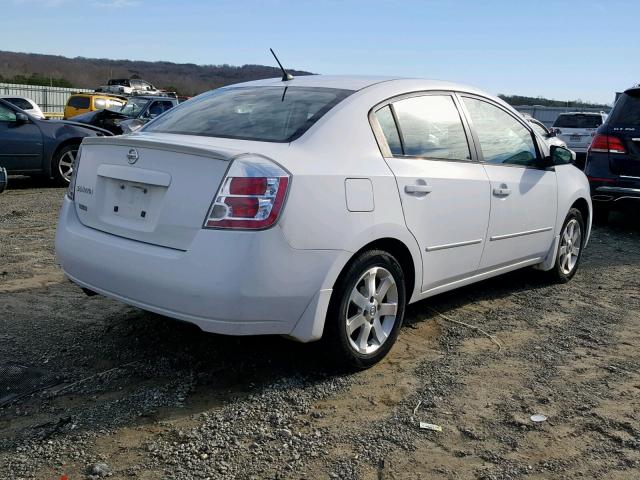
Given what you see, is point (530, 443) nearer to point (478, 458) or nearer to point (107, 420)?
point (478, 458)

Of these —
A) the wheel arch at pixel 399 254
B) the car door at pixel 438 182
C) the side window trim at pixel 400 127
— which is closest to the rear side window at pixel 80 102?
the side window trim at pixel 400 127

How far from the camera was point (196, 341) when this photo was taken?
4289 mm

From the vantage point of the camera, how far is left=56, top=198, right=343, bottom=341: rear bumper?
10.6 ft

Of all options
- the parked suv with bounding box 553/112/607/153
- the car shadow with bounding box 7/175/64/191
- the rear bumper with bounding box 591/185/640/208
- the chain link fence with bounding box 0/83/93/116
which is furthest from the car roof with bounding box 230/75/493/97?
the chain link fence with bounding box 0/83/93/116

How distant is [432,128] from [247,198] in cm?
163

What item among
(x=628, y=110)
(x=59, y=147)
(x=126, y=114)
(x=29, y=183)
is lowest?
(x=29, y=183)

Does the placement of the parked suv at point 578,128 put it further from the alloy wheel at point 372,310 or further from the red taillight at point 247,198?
the red taillight at point 247,198

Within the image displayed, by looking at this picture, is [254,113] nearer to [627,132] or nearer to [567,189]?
[567,189]

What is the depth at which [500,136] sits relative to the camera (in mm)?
5137

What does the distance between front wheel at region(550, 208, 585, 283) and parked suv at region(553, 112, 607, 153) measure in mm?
13932

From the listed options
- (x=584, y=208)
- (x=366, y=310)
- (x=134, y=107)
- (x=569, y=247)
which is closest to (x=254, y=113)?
(x=366, y=310)

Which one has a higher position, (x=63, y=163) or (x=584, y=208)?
(x=584, y=208)

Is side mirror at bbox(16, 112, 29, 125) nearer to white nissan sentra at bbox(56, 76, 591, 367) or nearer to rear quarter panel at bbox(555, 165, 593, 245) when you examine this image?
white nissan sentra at bbox(56, 76, 591, 367)

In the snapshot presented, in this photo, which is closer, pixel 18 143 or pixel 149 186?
pixel 149 186
